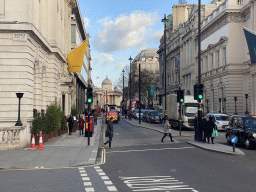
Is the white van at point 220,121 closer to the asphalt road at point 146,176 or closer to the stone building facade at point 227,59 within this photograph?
the stone building facade at point 227,59

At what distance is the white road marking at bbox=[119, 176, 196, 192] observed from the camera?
9.34m

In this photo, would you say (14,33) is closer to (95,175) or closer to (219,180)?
(95,175)

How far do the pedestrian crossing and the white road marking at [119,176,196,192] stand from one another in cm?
50

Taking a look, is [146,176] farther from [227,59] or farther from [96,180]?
[227,59]

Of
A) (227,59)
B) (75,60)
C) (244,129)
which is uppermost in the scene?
(227,59)

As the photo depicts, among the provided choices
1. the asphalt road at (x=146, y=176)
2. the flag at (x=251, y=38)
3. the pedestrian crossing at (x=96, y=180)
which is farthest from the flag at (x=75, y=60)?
the pedestrian crossing at (x=96, y=180)

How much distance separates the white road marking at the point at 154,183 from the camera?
368 inches

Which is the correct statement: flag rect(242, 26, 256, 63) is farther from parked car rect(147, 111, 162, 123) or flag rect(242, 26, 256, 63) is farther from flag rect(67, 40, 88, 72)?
parked car rect(147, 111, 162, 123)

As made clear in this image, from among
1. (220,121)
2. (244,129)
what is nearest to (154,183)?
(244,129)

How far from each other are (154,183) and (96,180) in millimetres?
1633

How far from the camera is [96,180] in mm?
10586

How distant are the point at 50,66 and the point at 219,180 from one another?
2185 cm

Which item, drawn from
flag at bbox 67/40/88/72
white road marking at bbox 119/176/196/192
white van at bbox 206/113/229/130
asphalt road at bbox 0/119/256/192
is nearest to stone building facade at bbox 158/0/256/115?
white van at bbox 206/113/229/130

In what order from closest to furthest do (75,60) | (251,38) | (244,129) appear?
(244,129)
(75,60)
(251,38)
